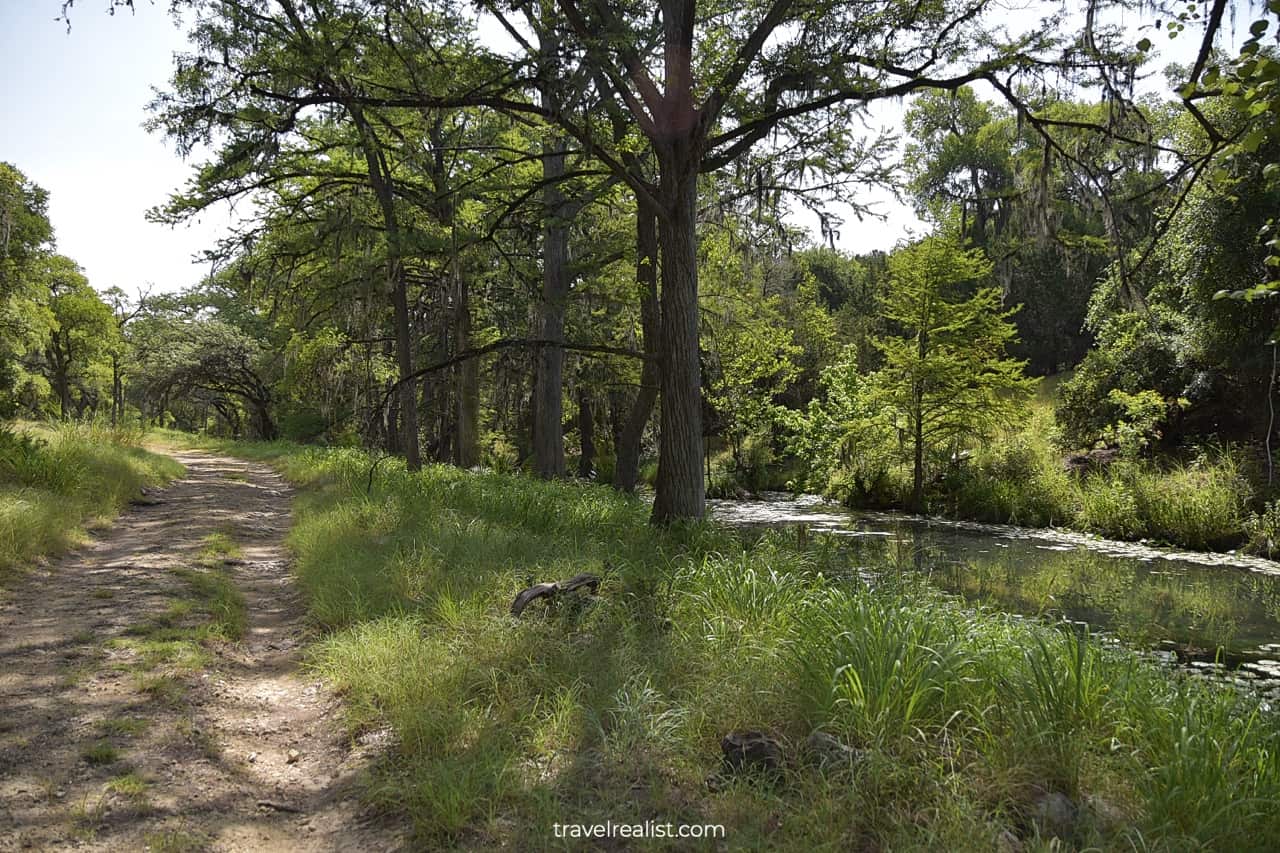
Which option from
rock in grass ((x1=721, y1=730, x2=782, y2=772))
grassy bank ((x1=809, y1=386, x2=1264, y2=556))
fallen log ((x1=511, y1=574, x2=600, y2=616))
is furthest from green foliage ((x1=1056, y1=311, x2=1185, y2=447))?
rock in grass ((x1=721, y1=730, x2=782, y2=772))

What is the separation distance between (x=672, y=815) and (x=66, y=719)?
3.26 meters

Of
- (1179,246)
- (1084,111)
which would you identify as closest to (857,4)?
(1084,111)

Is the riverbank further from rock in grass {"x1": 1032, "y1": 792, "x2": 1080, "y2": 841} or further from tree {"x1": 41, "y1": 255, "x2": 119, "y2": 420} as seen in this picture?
tree {"x1": 41, "y1": 255, "x2": 119, "y2": 420}

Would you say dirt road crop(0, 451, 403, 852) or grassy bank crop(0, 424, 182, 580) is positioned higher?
grassy bank crop(0, 424, 182, 580)

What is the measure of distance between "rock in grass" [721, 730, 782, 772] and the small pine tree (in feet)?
56.4

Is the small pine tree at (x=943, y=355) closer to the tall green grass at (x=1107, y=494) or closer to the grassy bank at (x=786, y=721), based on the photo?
the tall green grass at (x=1107, y=494)

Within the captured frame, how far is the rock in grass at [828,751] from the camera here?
3.06 meters

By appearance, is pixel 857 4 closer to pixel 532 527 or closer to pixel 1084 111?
pixel 1084 111

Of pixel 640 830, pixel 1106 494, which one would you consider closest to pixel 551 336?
pixel 640 830

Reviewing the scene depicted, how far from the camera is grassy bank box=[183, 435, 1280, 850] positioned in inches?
111

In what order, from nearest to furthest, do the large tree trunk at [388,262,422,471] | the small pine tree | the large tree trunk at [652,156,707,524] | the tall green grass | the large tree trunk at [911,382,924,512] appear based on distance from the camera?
the large tree trunk at [652,156,707,524] < the large tree trunk at [388,262,422,471] < the tall green grass < the small pine tree < the large tree trunk at [911,382,924,512]

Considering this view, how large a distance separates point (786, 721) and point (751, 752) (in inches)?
15.2

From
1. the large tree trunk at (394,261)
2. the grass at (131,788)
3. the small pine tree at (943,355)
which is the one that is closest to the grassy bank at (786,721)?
the grass at (131,788)

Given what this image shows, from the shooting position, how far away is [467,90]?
786 centimetres
